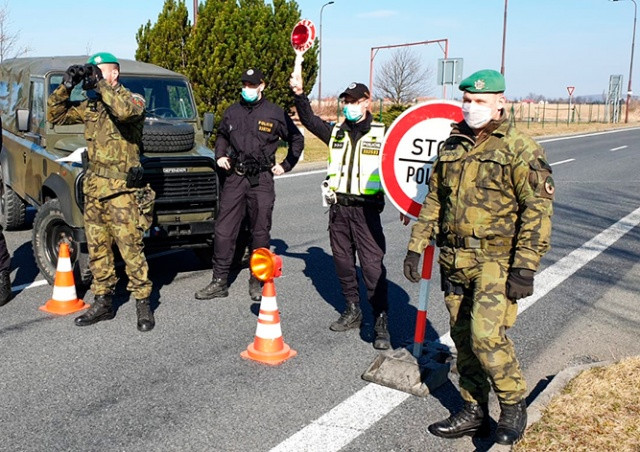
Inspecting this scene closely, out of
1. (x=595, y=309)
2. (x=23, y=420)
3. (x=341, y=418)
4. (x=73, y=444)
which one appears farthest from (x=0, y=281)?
(x=595, y=309)

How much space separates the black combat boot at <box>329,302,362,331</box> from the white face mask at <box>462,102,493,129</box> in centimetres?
232

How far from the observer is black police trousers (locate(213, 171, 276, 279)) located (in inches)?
249

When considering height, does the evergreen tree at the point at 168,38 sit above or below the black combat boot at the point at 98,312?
above

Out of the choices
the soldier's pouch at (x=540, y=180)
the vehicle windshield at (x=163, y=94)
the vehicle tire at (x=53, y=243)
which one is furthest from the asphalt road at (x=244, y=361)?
the vehicle windshield at (x=163, y=94)

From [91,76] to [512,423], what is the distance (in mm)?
3677

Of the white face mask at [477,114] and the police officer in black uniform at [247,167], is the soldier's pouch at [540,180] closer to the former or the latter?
the white face mask at [477,114]

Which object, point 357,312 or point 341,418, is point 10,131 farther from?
point 341,418

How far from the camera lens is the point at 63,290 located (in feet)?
19.1

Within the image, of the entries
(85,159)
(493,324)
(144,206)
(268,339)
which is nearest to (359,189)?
(268,339)

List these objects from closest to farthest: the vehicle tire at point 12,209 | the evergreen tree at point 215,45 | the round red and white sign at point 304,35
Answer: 1. the round red and white sign at point 304,35
2. the vehicle tire at point 12,209
3. the evergreen tree at point 215,45

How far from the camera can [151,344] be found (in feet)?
16.8

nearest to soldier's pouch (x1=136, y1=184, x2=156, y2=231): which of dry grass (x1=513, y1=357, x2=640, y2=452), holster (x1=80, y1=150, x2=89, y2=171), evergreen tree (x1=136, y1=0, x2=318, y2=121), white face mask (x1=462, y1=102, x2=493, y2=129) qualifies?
holster (x1=80, y1=150, x2=89, y2=171)

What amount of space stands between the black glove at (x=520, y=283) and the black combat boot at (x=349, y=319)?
2.18 m

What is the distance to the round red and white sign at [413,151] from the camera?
423 centimetres
